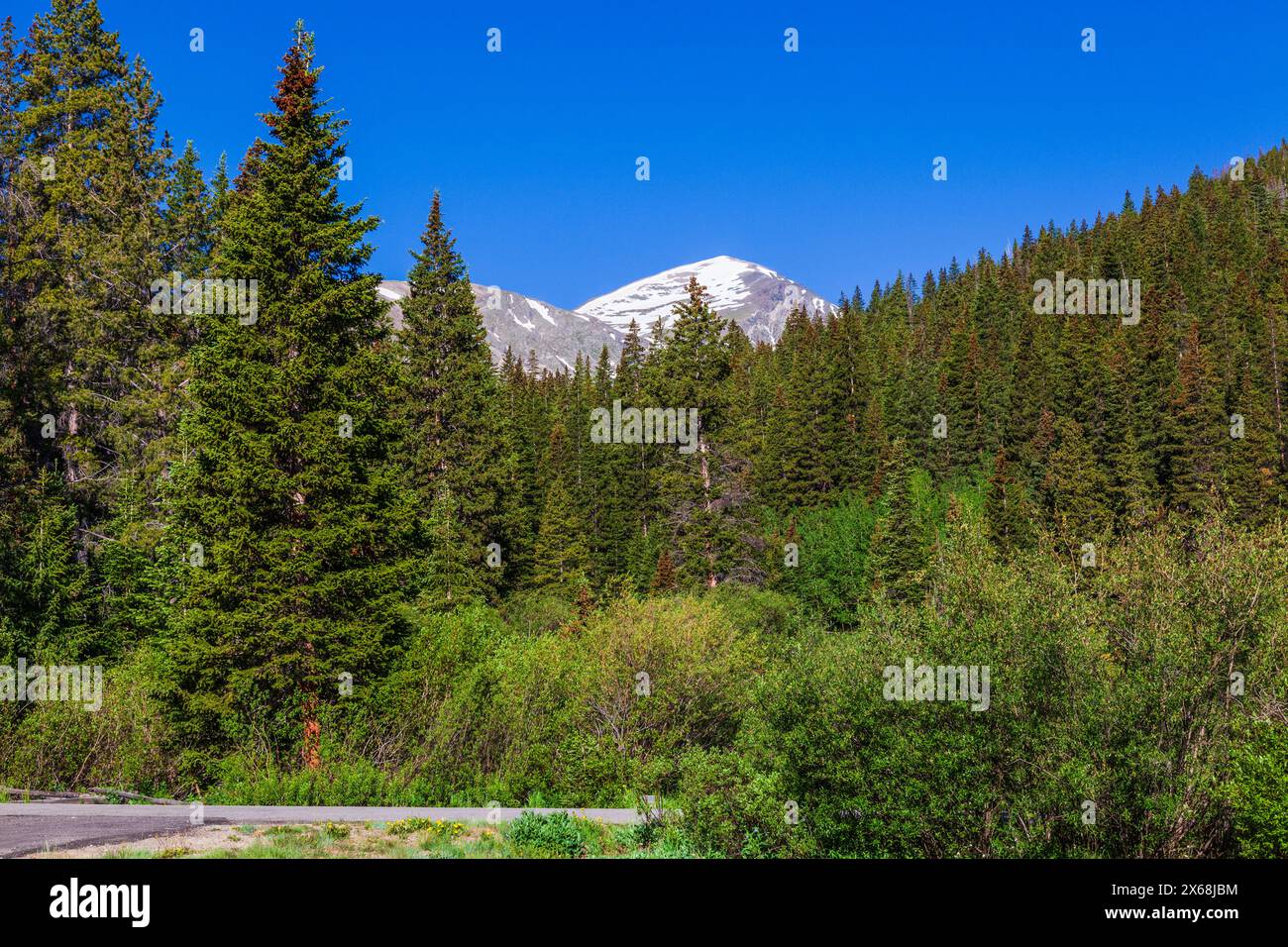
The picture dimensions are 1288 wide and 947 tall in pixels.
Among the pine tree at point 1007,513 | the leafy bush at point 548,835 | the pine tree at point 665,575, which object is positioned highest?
the pine tree at point 1007,513

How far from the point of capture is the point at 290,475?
20625 mm

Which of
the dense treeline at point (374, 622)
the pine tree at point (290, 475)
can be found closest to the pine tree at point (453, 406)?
the dense treeline at point (374, 622)

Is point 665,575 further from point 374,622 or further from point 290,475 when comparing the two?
point 290,475

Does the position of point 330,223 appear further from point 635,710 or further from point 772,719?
point 772,719

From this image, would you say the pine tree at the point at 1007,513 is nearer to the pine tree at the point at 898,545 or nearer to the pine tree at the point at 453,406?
the pine tree at the point at 898,545

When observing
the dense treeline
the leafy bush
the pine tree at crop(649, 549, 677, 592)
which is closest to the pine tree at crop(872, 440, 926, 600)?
the pine tree at crop(649, 549, 677, 592)

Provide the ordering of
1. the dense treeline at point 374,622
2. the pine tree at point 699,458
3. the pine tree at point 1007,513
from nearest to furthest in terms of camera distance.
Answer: the dense treeline at point 374,622, the pine tree at point 699,458, the pine tree at point 1007,513

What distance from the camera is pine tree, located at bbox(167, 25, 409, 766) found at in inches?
758

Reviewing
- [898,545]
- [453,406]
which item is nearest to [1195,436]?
[898,545]

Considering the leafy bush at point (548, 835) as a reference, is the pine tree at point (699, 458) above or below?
above

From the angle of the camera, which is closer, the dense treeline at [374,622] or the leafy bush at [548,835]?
the leafy bush at [548,835]

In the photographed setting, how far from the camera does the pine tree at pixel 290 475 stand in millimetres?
19266
